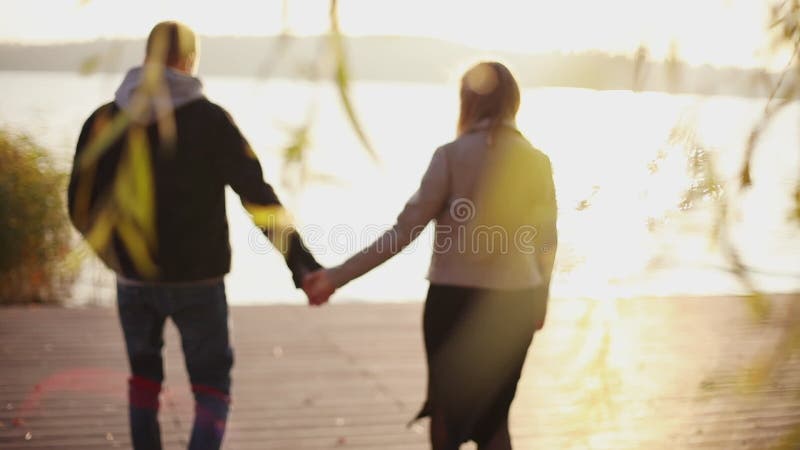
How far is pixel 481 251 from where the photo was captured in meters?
2.81

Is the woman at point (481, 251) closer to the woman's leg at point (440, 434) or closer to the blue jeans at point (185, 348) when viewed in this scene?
the woman's leg at point (440, 434)

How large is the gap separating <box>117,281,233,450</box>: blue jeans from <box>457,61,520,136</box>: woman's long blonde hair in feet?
2.90

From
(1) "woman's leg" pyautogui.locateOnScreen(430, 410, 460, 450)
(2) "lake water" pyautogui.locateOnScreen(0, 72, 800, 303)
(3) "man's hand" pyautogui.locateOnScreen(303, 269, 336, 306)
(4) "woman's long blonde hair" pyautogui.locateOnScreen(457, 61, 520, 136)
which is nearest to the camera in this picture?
(2) "lake water" pyautogui.locateOnScreen(0, 72, 800, 303)

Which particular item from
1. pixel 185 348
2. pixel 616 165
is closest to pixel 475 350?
pixel 185 348

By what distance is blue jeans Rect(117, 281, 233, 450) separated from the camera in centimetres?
287

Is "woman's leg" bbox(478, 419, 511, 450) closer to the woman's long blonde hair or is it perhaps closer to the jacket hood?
the woman's long blonde hair

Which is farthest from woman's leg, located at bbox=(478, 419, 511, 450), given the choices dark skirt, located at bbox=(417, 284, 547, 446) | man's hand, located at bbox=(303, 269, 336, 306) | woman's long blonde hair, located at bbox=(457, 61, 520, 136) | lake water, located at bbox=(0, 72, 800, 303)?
lake water, located at bbox=(0, 72, 800, 303)

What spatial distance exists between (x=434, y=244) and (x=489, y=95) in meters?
0.45

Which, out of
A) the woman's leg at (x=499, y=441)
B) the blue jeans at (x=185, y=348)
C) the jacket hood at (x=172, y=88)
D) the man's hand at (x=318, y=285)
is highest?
the jacket hood at (x=172, y=88)

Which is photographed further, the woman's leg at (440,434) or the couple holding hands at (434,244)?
the woman's leg at (440,434)

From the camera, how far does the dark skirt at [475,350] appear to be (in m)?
2.89

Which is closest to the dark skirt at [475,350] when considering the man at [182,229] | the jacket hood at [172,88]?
the man at [182,229]

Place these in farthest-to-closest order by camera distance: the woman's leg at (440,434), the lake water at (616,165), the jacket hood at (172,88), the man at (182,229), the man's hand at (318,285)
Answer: the man's hand at (318,285) < the woman's leg at (440,434) < the man at (182,229) < the jacket hood at (172,88) < the lake water at (616,165)

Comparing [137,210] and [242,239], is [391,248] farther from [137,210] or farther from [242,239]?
[242,239]
